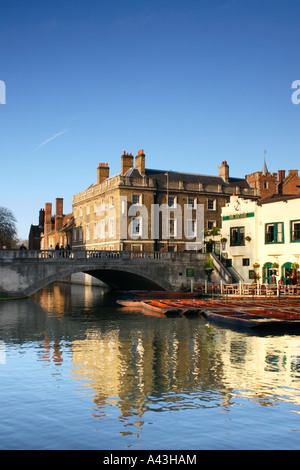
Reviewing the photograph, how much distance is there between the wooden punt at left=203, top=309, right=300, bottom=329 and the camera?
1063 inches

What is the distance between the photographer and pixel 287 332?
88.7 feet

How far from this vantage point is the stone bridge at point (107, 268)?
4356cm

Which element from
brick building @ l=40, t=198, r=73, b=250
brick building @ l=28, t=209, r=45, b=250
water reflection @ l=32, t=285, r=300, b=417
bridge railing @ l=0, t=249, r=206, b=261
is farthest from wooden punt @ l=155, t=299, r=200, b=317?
brick building @ l=28, t=209, r=45, b=250

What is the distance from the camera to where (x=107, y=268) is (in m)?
47.5

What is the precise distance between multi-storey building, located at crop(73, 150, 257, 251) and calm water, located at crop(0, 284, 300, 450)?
115 feet

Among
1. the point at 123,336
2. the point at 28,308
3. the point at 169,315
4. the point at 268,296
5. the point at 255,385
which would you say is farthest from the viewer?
the point at 268,296

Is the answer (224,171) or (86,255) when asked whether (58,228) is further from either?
(86,255)

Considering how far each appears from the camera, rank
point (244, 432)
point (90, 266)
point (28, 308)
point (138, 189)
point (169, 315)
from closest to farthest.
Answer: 1. point (244, 432)
2. point (169, 315)
3. point (28, 308)
4. point (90, 266)
5. point (138, 189)

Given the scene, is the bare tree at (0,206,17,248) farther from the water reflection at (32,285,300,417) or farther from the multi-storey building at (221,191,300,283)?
the water reflection at (32,285,300,417)

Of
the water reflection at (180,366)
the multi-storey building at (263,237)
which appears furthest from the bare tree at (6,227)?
the water reflection at (180,366)

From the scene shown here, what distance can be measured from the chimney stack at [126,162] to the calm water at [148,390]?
38.9 metres
